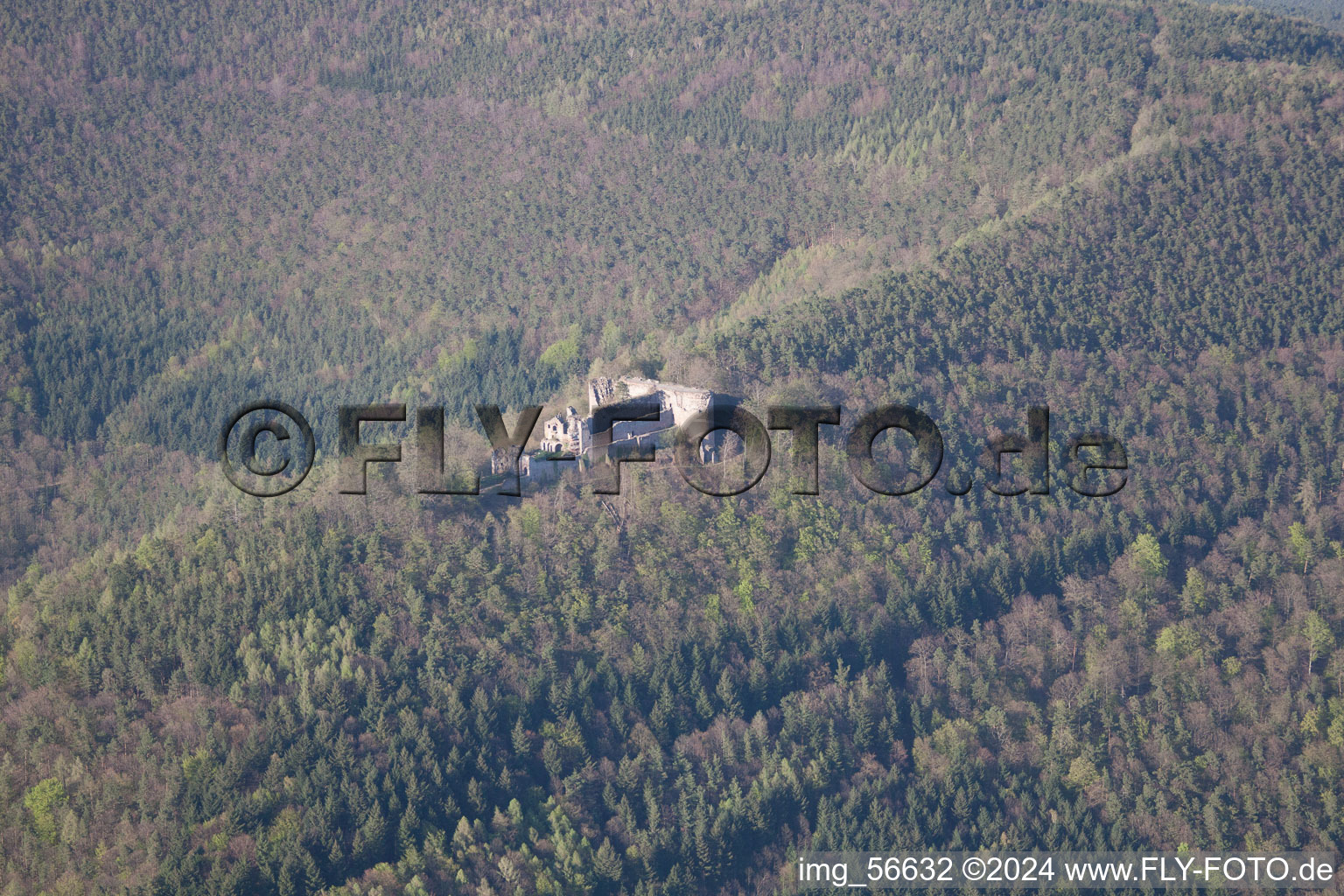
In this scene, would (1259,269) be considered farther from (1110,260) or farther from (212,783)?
(212,783)

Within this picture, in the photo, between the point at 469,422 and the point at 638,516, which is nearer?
the point at 638,516

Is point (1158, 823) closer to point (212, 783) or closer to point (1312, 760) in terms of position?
point (1312, 760)

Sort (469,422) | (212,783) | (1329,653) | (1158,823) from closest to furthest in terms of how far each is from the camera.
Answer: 1. (212,783)
2. (1158,823)
3. (1329,653)
4. (469,422)

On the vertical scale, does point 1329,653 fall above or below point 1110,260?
below

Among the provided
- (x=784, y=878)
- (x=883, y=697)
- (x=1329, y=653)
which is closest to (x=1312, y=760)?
(x=1329, y=653)

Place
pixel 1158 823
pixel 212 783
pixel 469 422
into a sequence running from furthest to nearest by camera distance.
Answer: pixel 469 422 → pixel 1158 823 → pixel 212 783

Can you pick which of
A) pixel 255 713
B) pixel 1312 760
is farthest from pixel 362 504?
pixel 1312 760

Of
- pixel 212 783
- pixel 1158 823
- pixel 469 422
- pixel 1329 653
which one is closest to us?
pixel 212 783

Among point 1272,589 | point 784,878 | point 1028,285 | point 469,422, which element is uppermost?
point 1028,285

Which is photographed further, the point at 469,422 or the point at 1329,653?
the point at 469,422
